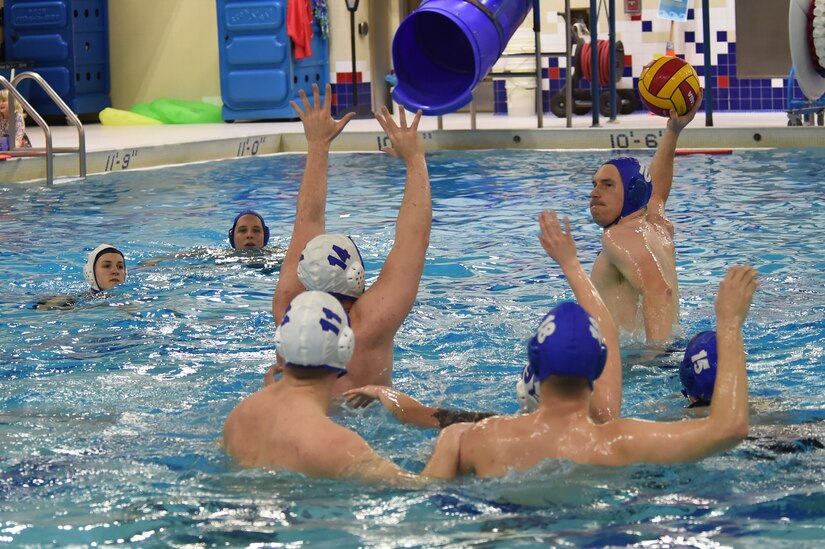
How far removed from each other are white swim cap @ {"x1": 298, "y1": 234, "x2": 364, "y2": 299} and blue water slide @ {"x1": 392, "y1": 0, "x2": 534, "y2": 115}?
20.8 feet

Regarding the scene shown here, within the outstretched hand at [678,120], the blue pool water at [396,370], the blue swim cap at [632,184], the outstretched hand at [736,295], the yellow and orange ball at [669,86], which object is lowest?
the blue pool water at [396,370]

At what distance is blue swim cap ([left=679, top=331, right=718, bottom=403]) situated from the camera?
4.34m

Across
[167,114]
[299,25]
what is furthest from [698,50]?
[167,114]

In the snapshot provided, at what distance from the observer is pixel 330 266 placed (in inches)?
163

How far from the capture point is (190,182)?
515 inches

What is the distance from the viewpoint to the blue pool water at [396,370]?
11.5 ft

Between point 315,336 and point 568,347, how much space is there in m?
0.75

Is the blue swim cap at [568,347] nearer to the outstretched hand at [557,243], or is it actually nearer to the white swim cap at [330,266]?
the outstretched hand at [557,243]

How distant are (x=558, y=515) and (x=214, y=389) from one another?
2.20 meters

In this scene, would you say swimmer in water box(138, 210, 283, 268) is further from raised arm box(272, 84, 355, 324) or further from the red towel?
the red towel

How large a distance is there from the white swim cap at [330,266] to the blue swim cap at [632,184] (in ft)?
5.43

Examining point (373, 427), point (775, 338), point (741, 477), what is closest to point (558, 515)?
point (741, 477)

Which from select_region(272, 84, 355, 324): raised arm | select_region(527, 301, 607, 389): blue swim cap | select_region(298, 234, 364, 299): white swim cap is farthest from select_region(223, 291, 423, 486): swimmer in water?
select_region(272, 84, 355, 324): raised arm

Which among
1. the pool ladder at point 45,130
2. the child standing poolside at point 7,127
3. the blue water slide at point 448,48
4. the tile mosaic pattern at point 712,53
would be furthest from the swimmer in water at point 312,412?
the tile mosaic pattern at point 712,53
